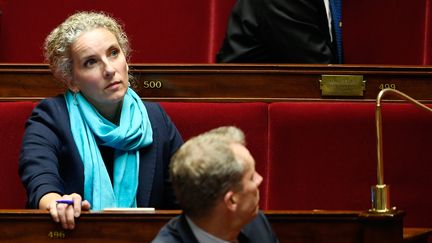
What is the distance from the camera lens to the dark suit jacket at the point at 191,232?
1510 mm

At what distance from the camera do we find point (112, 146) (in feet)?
6.95

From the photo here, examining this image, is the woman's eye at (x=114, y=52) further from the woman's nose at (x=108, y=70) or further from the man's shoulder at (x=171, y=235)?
the man's shoulder at (x=171, y=235)

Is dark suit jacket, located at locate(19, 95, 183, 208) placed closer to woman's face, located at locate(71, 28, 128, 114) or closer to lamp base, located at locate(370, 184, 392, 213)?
woman's face, located at locate(71, 28, 128, 114)

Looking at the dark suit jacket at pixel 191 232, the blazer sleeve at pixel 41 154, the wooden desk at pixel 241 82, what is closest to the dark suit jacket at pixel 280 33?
the wooden desk at pixel 241 82

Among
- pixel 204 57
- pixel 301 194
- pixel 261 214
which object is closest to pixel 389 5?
pixel 204 57

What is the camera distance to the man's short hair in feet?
4.86

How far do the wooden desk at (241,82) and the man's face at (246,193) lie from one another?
906 mm

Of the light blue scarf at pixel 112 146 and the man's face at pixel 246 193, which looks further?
the light blue scarf at pixel 112 146

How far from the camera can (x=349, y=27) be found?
3248 mm

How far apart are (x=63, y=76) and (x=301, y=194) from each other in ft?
2.11

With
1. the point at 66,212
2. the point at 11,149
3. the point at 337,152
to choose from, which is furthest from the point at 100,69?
the point at 337,152

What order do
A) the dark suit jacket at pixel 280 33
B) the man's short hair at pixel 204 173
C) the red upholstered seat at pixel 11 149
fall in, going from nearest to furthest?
1. the man's short hair at pixel 204 173
2. the red upholstered seat at pixel 11 149
3. the dark suit jacket at pixel 280 33

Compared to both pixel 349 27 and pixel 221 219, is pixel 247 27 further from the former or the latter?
pixel 221 219

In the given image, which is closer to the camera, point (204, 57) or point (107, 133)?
point (107, 133)
